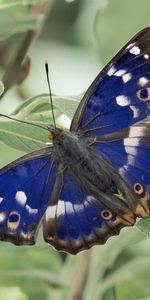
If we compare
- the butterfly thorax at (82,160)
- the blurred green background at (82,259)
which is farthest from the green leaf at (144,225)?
the blurred green background at (82,259)

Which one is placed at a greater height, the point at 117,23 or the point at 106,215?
the point at 117,23

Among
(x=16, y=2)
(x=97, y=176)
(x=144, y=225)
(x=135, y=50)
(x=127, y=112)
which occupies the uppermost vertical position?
(x=16, y=2)

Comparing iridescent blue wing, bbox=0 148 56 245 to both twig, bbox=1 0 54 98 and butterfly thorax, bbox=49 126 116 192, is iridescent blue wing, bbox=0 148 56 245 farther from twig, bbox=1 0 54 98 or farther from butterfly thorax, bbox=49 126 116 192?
twig, bbox=1 0 54 98

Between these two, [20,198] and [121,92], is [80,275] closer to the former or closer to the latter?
[20,198]

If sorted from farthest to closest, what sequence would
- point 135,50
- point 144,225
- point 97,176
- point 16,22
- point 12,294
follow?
1. point 12,294
2. point 16,22
3. point 97,176
4. point 135,50
5. point 144,225

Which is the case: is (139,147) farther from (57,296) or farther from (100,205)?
(57,296)

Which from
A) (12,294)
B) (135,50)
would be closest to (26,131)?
(135,50)

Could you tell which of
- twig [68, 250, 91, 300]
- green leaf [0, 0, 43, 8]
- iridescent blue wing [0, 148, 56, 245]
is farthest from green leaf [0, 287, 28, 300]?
green leaf [0, 0, 43, 8]

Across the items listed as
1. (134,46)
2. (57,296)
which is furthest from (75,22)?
(134,46)
